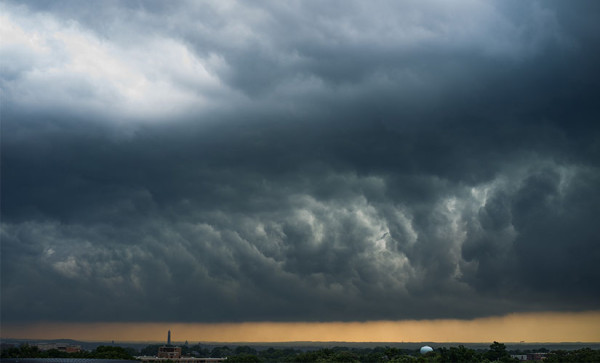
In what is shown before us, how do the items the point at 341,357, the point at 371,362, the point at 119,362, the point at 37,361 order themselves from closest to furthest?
the point at 37,361, the point at 119,362, the point at 341,357, the point at 371,362

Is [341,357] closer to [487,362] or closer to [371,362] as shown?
[371,362]

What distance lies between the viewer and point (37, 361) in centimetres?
14125

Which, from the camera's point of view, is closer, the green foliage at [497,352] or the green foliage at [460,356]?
the green foliage at [460,356]

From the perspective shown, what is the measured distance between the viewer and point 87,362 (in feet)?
489

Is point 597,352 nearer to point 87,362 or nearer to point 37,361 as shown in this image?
point 87,362

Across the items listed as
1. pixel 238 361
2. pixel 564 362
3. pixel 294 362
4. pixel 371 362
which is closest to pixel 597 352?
pixel 564 362

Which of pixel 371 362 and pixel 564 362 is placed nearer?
pixel 564 362

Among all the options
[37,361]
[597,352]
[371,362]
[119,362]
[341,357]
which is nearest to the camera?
[37,361]

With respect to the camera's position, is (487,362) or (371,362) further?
(371,362)

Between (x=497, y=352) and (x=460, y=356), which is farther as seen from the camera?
(x=497, y=352)

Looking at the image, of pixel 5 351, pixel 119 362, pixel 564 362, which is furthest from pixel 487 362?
pixel 5 351

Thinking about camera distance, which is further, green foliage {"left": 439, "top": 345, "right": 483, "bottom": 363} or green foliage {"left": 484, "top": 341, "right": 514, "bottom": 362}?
green foliage {"left": 484, "top": 341, "right": 514, "bottom": 362}

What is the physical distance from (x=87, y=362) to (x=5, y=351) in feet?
216

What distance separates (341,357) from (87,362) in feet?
250
